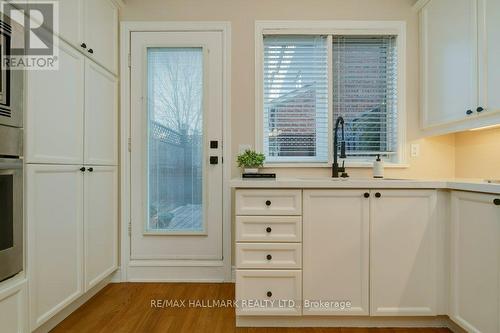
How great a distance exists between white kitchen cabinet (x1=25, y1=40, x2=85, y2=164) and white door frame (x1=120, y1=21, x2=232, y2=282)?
0.51 meters

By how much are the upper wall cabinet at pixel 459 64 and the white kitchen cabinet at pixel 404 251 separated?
625mm

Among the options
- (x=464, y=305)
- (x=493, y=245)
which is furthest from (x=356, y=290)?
(x=493, y=245)

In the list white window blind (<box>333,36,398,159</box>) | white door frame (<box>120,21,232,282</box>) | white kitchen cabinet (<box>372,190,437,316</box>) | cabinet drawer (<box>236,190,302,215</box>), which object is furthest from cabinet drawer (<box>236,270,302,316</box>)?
white window blind (<box>333,36,398,159</box>)

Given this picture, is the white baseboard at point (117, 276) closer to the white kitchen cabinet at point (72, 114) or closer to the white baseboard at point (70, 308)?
the white baseboard at point (70, 308)

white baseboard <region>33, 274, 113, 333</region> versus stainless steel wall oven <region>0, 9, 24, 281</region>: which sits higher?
stainless steel wall oven <region>0, 9, 24, 281</region>

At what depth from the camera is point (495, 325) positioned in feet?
4.37

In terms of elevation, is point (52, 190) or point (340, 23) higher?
point (340, 23)

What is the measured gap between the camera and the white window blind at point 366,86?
2.38 meters

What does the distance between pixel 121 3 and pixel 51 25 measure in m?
0.98

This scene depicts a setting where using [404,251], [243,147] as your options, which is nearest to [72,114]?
[243,147]

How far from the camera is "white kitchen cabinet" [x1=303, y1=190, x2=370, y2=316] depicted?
1670 millimetres

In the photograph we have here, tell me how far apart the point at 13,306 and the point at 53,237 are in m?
0.38

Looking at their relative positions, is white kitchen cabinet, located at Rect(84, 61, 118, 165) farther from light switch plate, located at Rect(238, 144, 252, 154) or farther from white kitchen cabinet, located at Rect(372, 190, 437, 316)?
white kitchen cabinet, located at Rect(372, 190, 437, 316)

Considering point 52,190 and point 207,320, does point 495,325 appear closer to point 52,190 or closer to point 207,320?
point 207,320
